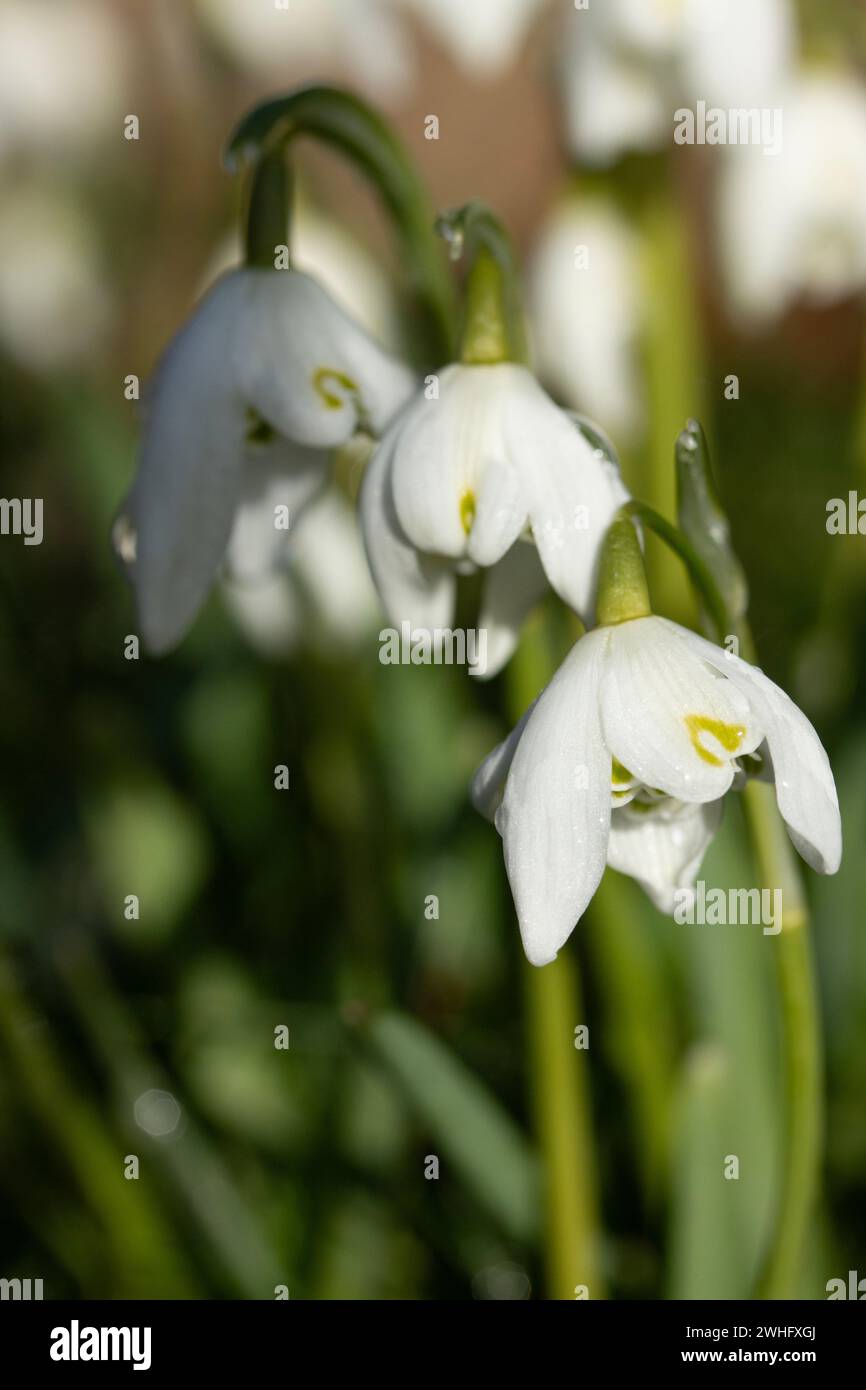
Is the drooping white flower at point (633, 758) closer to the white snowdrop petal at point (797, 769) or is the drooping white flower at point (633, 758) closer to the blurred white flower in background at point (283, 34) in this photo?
the white snowdrop petal at point (797, 769)

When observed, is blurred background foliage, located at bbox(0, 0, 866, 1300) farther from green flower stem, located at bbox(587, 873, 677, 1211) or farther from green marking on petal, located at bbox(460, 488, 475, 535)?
green marking on petal, located at bbox(460, 488, 475, 535)

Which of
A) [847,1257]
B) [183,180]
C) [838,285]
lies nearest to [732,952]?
[847,1257]

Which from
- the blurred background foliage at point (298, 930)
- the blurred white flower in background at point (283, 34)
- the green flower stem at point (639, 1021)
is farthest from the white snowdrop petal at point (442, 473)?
the blurred white flower in background at point (283, 34)

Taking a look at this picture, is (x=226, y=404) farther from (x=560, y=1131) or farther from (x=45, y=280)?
(x=45, y=280)

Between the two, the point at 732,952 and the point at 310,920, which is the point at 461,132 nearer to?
the point at 310,920

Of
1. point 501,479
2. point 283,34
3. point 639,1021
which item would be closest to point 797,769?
point 501,479
